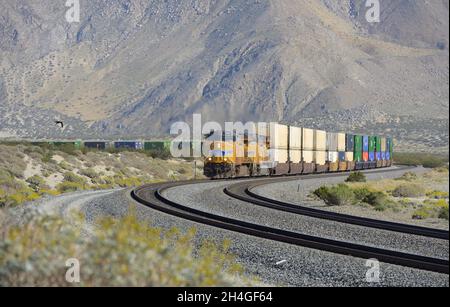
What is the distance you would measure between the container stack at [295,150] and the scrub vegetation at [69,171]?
9216 mm

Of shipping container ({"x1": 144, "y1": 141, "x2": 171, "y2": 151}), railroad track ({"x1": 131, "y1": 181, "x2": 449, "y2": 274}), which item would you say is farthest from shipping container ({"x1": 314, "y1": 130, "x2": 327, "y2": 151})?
shipping container ({"x1": 144, "y1": 141, "x2": 171, "y2": 151})

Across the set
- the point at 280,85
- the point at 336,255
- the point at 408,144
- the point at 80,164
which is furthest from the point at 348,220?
the point at 280,85

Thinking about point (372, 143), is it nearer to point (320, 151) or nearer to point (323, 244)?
point (320, 151)

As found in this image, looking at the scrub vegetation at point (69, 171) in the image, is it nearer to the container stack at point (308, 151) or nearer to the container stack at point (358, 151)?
the container stack at point (308, 151)

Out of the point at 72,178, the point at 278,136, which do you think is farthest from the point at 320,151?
the point at 72,178

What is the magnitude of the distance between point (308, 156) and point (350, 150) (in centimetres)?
1158

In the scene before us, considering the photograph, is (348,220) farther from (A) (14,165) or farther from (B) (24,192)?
(A) (14,165)

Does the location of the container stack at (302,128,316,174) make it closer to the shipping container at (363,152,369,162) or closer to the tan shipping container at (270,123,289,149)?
the tan shipping container at (270,123,289,149)

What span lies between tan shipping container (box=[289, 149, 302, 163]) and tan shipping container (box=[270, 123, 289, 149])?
7.27 feet

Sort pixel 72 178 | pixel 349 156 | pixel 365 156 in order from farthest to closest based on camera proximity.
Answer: pixel 365 156 < pixel 349 156 < pixel 72 178

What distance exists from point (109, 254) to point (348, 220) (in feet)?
46.7

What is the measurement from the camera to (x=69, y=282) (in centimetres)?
821

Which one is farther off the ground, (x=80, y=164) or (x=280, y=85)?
(x=280, y=85)

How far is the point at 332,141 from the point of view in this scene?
57062 mm
